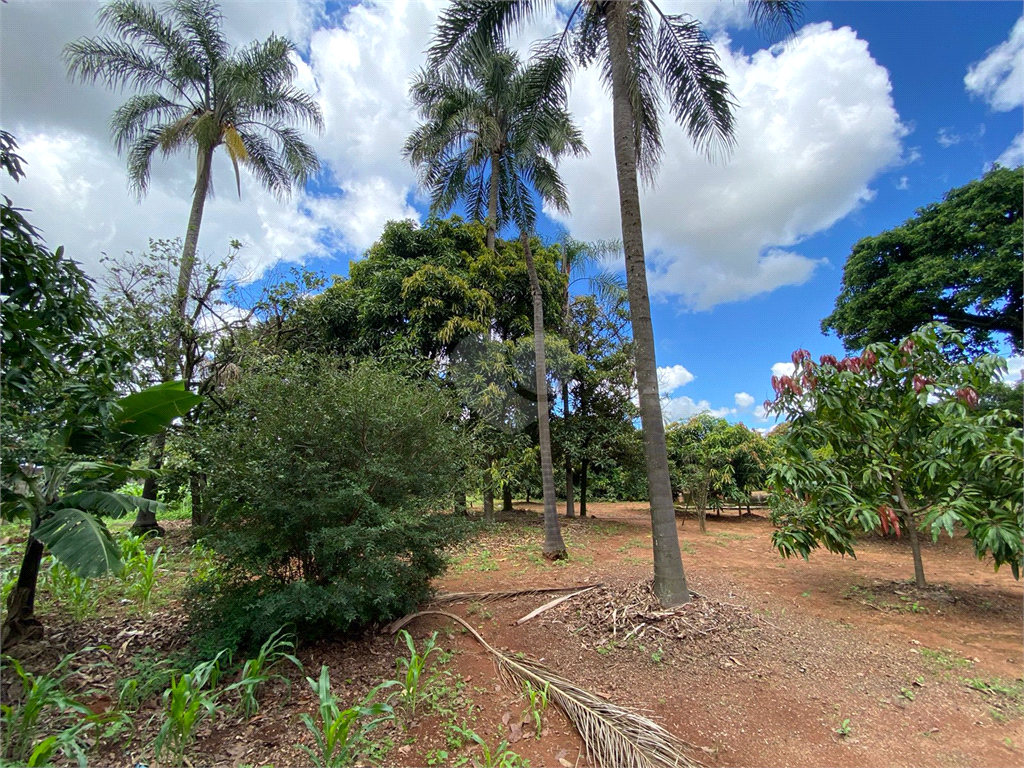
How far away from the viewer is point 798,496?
529 cm

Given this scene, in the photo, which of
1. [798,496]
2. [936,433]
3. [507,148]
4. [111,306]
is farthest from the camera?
[507,148]

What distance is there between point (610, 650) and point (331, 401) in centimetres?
330

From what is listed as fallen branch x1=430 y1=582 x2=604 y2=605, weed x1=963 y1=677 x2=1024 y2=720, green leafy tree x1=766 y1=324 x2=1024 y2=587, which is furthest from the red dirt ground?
green leafy tree x1=766 y1=324 x2=1024 y2=587

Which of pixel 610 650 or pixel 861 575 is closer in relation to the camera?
pixel 610 650

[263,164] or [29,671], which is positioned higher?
[263,164]

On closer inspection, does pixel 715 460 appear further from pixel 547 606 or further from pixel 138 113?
pixel 138 113

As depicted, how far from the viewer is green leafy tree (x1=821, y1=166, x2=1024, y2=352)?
36.1 feet

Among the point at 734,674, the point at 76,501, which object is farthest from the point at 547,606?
the point at 76,501

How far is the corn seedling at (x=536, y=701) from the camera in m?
2.93

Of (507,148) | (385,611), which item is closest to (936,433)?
Answer: (385,611)

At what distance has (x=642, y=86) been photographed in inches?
243

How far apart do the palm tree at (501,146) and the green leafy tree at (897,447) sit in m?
4.08

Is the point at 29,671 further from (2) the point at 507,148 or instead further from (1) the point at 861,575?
(2) the point at 507,148

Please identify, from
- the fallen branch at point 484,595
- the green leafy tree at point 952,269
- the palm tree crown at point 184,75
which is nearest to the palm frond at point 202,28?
the palm tree crown at point 184,75
